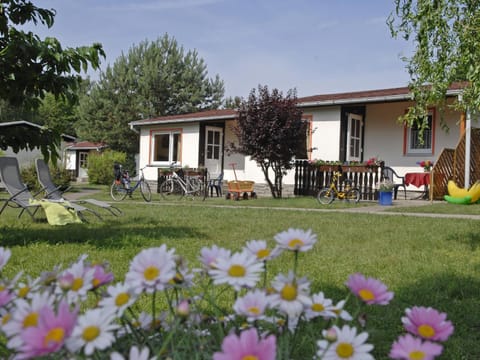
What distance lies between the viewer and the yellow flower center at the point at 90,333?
0.79 metres

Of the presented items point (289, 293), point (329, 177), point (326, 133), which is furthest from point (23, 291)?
point (326, 133)

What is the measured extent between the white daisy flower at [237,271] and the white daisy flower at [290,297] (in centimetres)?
6

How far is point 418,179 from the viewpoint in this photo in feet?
40.7

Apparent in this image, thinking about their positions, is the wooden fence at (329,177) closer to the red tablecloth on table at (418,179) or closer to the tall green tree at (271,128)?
the tall green tree at (271,128)

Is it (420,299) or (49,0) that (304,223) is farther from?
(49,0)

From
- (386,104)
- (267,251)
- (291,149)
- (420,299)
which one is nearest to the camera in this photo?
(267,251)

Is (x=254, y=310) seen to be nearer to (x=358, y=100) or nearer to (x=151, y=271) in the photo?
(x=151, y=271)

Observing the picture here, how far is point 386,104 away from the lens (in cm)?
1459

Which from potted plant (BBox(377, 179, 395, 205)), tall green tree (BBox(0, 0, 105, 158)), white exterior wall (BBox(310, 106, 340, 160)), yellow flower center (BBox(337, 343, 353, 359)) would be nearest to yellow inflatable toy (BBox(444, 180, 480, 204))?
potted plant (BBox(377, 179, 395, 205))

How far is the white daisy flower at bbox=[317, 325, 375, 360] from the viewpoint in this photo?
88cm

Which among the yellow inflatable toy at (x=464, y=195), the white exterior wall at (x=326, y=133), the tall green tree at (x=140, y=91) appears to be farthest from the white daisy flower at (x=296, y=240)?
the tall green tree at (x=140, y=91)

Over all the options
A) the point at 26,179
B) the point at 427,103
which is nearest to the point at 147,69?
the point at 26,179

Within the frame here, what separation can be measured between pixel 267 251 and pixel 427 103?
4.57 metres

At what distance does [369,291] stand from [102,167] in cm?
2478
